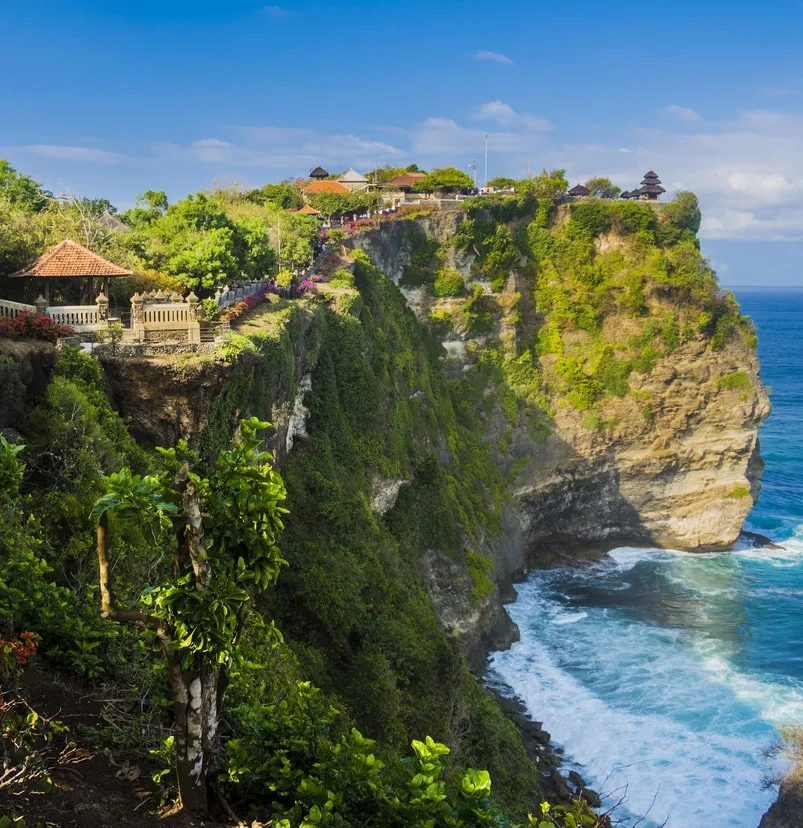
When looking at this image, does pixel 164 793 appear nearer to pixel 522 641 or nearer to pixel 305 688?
Answer: pixel 305 688

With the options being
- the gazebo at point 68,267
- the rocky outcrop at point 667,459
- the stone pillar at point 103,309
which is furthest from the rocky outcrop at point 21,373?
the rocky outcrop at point 667,459

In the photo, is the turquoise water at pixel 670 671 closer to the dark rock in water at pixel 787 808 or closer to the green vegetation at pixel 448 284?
the dark rock in water at pixel 787 808

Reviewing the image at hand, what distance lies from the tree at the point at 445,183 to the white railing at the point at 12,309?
4964 centimetres

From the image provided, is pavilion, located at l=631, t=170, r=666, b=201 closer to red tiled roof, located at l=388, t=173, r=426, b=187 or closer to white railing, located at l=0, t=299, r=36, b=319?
red tiled roof, located at l=388, t=173, r=426, b=187

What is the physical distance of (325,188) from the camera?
72.9 meters

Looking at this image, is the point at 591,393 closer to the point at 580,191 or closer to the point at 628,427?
the point at 628,427

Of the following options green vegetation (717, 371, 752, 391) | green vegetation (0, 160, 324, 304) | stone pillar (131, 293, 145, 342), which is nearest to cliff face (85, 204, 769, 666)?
green vegetation (717, 371, 752, 391)

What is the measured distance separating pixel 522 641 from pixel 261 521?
38.2 m

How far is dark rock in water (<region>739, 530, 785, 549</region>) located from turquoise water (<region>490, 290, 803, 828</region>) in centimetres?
92

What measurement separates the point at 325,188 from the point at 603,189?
82.3 ft

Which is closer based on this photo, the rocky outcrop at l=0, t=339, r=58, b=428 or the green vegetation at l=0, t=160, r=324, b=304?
the rocky outcrop at l=0, t=339, r=58, b=428

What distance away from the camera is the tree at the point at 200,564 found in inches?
350

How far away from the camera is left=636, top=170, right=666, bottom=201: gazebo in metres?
70.6

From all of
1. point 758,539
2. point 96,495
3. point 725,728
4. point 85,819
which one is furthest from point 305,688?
point 758,539
